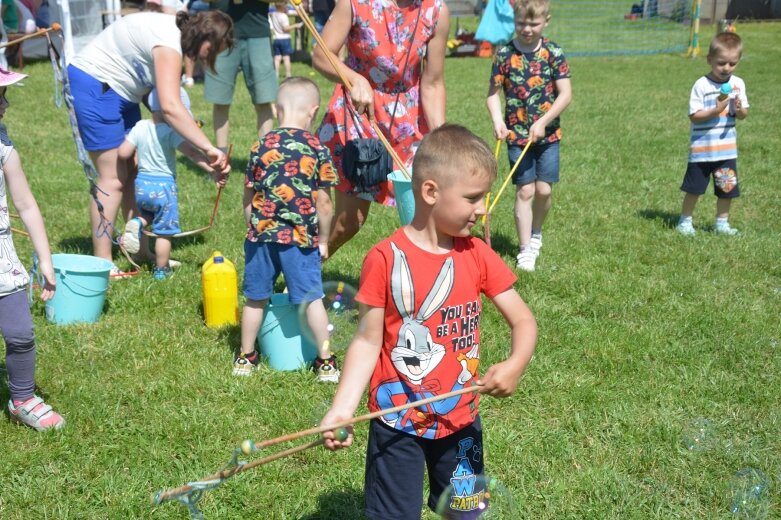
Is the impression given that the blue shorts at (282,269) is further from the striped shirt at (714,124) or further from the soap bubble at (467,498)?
the striped shirt at (714,124)

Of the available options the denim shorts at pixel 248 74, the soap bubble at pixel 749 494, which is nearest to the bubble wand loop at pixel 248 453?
the soap bubble at pixel 749 494

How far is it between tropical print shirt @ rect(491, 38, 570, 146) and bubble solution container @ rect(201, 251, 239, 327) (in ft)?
7.62

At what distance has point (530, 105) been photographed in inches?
234

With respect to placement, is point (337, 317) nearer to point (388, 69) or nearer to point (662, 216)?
point (388, 69)

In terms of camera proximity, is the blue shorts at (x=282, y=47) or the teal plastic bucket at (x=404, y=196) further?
the blue shorts at (x=282, y=47)

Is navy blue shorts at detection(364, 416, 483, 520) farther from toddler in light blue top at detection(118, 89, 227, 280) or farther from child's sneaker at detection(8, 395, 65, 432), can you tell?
toddler in light blue top at detection(118, 89, 227, 280)

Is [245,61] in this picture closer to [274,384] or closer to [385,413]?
[274,384]

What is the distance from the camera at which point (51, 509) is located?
3.32 m

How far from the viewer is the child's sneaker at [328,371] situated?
14.1ft

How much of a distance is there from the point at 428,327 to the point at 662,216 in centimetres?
515

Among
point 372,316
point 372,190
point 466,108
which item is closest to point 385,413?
point 372,316

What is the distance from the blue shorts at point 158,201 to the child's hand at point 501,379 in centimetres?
362

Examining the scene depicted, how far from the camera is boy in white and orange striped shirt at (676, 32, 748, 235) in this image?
6539 millimetres

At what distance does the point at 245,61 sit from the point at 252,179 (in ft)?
14.5
